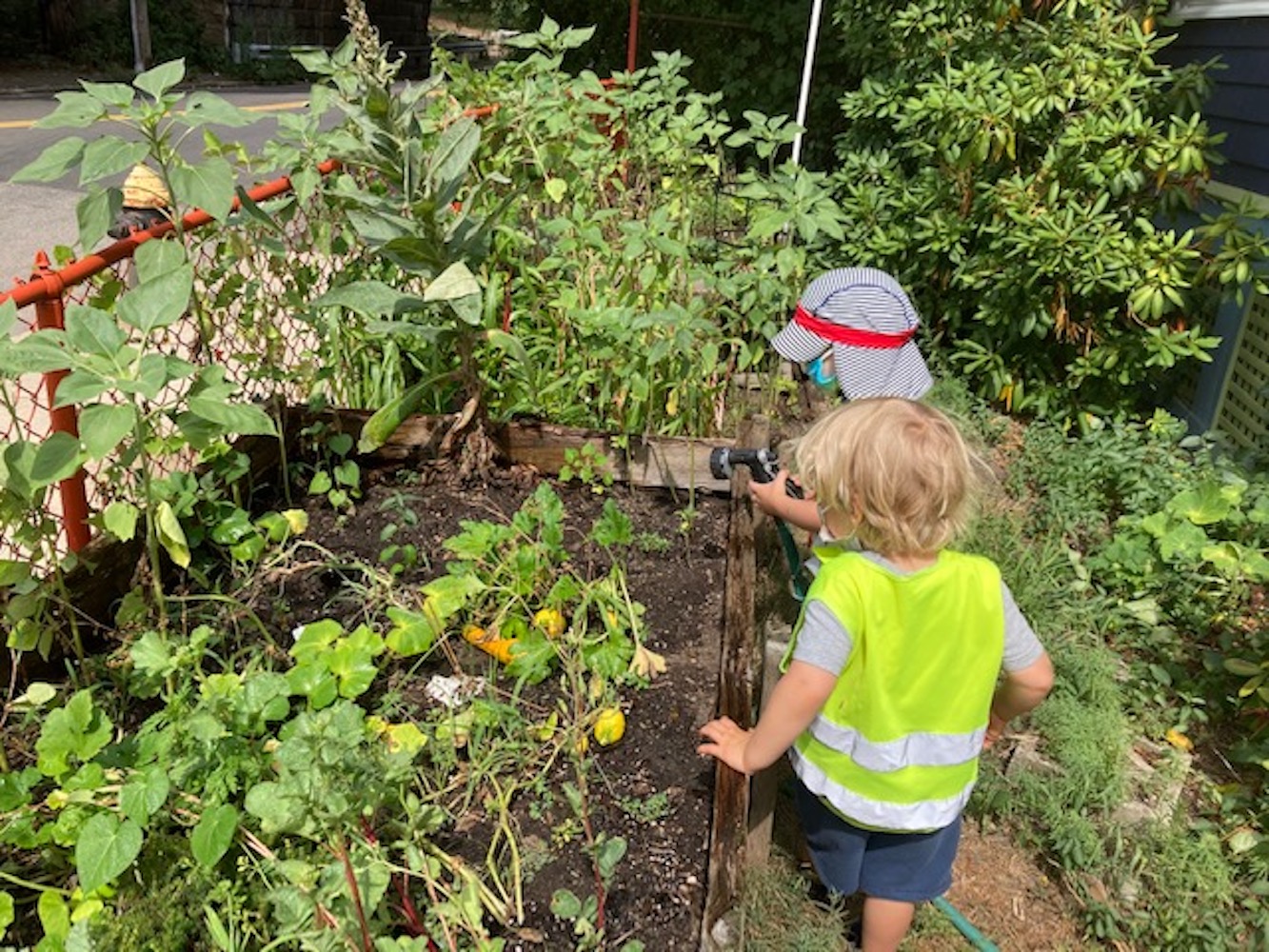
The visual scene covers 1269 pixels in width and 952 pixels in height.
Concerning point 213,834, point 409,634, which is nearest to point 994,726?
point 409,634

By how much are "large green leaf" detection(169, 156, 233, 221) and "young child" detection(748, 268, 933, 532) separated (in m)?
1.53

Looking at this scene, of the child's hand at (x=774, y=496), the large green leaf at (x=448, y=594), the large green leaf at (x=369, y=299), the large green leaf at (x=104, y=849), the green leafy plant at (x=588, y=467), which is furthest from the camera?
the green leafy plant at (x=588, y=467)

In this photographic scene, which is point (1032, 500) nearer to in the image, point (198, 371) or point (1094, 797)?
point (1094, 797)

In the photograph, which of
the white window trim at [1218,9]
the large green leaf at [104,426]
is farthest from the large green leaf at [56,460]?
the white window trim at [1218,9]

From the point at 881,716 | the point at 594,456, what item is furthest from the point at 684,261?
the point at 881,716

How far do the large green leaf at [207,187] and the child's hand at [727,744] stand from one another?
1.53m

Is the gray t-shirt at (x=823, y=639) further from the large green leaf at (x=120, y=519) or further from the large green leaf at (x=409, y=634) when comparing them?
the large green leaf at (x=120, y=519)

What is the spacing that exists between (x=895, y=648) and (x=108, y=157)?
194 cm

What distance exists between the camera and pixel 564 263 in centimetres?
374

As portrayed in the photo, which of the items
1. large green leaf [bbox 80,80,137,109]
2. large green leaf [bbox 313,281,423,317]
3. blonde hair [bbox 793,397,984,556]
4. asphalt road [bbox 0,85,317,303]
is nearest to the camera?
blonde hair [bbox 793,397,984,556]

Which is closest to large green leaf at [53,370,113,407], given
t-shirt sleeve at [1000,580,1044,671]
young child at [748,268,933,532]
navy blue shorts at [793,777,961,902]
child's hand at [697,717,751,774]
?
child's hand at [697,717,751,774]

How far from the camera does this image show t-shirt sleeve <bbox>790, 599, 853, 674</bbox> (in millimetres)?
1711

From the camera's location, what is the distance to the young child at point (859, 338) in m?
2.91

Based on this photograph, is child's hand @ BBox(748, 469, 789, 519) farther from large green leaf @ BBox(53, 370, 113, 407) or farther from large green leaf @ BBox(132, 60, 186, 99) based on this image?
large green leaf @ BBox(132, 60, 186, 99)
